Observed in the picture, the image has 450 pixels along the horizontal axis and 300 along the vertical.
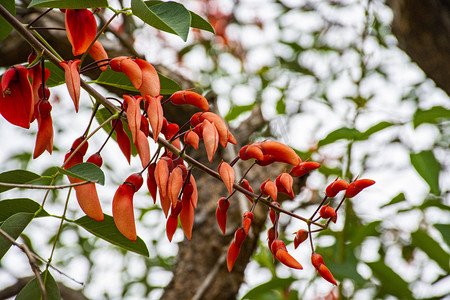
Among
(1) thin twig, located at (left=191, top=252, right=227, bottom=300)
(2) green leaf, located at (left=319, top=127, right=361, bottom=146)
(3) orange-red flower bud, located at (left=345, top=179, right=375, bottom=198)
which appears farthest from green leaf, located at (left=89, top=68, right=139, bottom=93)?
(1) thin twig, located at (left=191, top=252, right=227, bottom=300)

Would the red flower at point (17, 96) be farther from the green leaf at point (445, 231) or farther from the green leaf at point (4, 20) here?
the green leaf at point (445, 231)

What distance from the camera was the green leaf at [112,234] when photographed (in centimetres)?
64

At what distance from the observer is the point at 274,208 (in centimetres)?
60

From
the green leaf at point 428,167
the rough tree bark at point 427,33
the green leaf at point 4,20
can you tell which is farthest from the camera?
the rough tree bark at point 427,33

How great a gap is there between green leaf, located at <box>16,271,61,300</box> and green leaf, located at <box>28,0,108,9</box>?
34 centimetres

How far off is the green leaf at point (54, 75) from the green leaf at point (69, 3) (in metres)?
0.16

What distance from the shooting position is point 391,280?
1235mm

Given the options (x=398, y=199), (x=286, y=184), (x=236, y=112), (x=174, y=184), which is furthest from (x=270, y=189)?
(x=236, y=112)

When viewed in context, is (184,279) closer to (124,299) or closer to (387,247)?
(124,299)

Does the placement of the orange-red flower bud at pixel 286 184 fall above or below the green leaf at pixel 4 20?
below

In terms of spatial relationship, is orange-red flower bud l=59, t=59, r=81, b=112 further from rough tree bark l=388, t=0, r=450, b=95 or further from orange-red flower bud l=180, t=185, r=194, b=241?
rough tree bark l=388, t=0, r=450, b=95

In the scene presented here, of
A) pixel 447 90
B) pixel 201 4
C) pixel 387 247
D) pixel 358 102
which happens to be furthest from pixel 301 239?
pixel 201 4

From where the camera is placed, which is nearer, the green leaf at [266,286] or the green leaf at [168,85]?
the green leaf at [168,85]

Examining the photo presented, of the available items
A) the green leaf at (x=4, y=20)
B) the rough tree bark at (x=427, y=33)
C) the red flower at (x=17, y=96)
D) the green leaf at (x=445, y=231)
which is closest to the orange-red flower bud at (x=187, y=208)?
the red flower at (x=17, y=96)
